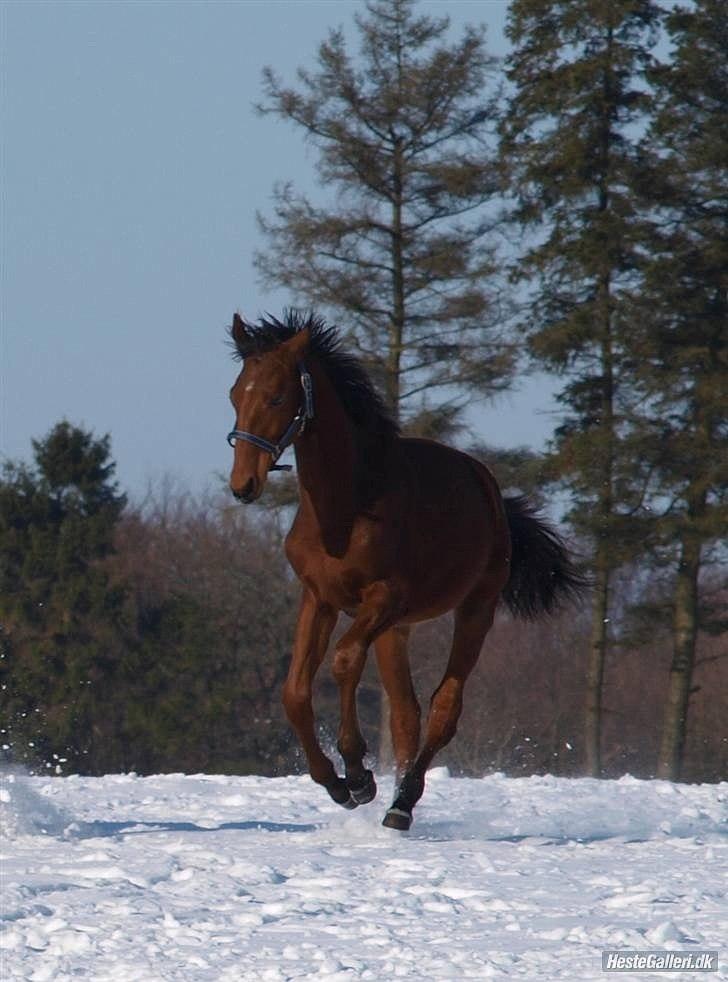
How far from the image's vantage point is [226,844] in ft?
28.0

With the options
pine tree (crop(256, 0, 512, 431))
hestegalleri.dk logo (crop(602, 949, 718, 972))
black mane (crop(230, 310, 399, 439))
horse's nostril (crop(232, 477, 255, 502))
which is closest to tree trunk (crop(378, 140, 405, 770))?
pine tree (crop(256, 0, 512, 431))

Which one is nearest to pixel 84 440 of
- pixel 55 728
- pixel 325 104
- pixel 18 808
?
pixel 55 728

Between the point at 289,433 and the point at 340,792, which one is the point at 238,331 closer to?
the point at 289,433

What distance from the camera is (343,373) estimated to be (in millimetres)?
8625

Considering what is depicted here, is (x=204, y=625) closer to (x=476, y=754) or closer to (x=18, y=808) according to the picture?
(x=476, y=754)

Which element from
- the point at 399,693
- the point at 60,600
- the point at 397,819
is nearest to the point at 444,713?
the point at 399,693

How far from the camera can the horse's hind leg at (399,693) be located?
A: 9.37m

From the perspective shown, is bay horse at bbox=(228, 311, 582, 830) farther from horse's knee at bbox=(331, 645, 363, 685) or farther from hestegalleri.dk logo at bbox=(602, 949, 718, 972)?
hestegalleri.dk logo at bbox=(602, 949, 718, 972)

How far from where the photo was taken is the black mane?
8.44 metres

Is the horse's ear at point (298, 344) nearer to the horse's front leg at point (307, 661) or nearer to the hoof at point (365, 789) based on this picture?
the horse's front leg at point (307, 661)

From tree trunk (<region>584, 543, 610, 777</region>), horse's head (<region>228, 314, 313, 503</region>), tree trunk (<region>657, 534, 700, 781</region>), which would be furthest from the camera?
tree trunk (<region>657, 534, 700, 781</region>)

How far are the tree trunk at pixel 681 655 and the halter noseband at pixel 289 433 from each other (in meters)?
14.2

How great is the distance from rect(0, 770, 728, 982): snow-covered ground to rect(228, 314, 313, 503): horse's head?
168cm

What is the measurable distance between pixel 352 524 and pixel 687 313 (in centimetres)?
1509
